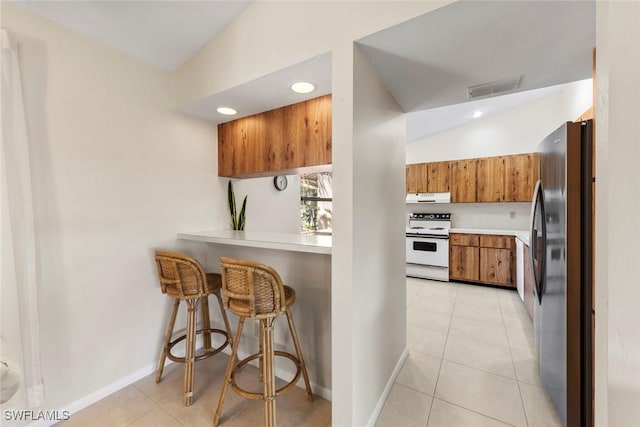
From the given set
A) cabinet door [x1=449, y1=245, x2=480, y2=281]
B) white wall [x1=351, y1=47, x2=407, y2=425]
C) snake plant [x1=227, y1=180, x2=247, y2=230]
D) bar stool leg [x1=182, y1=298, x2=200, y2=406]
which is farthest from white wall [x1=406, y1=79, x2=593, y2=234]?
bar stool leg [x1=182, y1=298, x2=200, y2=406]

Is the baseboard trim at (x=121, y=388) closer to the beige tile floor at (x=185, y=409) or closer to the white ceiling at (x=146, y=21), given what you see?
the beige tile floor at (x=185, y=409)

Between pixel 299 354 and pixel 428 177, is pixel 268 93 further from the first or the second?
pixel 428 177

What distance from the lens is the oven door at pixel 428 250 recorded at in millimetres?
4359

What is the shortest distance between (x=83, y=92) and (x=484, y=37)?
2.38m

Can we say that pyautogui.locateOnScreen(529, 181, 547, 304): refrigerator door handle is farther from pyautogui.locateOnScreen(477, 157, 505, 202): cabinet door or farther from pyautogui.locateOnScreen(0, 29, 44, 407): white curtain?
pyautogui.locateOnScreen(0, 29, 44, 407): white curtain

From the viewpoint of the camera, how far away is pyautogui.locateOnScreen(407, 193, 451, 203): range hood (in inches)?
183

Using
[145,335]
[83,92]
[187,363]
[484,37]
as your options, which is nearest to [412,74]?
[484,37]

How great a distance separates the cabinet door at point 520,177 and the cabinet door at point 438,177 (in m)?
0.90

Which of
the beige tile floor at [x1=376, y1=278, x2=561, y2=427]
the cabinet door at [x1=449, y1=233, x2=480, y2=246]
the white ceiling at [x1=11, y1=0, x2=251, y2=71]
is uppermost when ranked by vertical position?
the white ceiling at [x1=11, y1=0, x2=251, y2=71]

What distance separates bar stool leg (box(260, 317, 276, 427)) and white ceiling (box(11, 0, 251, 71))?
1.95 m
